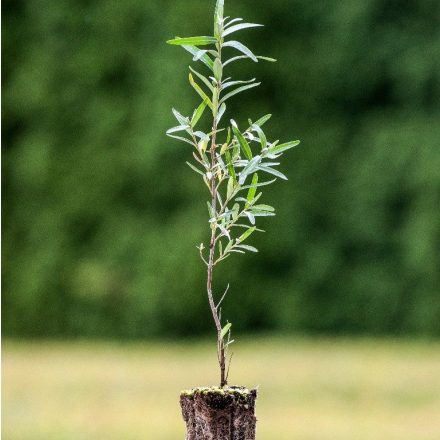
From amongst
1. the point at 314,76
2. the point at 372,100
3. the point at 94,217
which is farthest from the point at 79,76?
the point at 372,100

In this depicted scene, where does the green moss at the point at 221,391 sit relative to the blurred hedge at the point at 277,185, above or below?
below

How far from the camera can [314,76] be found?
8.09 meters

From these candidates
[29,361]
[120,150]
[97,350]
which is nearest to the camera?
[29,361]

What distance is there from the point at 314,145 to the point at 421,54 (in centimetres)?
117

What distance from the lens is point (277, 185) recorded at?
8062 millimetres

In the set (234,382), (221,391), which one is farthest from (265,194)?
(221,391)

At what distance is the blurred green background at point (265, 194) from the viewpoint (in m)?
7.93

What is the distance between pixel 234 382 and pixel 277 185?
2299mm

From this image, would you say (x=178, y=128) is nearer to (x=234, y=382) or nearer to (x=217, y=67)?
(x=217, y=67)

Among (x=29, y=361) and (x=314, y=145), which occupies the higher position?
(x=314, y=145)

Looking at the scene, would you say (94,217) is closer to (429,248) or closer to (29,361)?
(29,361)

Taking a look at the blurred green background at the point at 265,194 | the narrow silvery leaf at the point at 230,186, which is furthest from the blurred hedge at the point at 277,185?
the narrow silvery leaf at the point at 230,186

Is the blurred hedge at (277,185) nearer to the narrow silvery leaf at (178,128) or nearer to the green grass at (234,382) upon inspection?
the green grass at (234,382)

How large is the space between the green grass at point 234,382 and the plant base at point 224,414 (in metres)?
3.01
